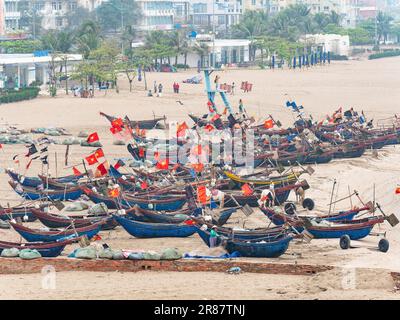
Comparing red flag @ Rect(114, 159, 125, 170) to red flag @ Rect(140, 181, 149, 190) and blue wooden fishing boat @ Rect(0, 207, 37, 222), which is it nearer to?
red flag @ Rect(140, 181, 149, 190)

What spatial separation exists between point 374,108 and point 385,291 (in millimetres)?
44863

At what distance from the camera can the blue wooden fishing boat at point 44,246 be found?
30.4 meters

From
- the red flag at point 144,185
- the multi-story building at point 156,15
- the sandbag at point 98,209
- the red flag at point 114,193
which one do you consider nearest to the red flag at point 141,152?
the red flag at point 144,185

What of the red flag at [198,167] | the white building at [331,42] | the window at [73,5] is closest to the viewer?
the red flag at [198,167]

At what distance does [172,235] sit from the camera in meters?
34.3

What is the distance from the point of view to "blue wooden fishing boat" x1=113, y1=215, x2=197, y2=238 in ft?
112

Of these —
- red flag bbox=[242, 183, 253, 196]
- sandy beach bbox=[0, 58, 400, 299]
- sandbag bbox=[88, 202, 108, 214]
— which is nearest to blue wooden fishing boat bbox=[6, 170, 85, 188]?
A: sandy beach bbox=[0, 58, 400, 299]

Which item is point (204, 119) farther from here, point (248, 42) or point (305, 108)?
point (248, 42)

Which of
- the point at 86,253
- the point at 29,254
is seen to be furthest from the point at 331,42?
the point at 29,254

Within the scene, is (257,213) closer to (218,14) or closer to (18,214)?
(18,214)

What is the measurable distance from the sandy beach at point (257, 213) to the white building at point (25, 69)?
4039mm

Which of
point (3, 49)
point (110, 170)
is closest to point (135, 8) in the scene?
point (3, 49)

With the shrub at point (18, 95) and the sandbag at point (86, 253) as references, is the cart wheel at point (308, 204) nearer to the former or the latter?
the sandbag at point (86, 253)

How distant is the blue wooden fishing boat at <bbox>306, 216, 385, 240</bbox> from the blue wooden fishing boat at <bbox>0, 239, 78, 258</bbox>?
6.92m
